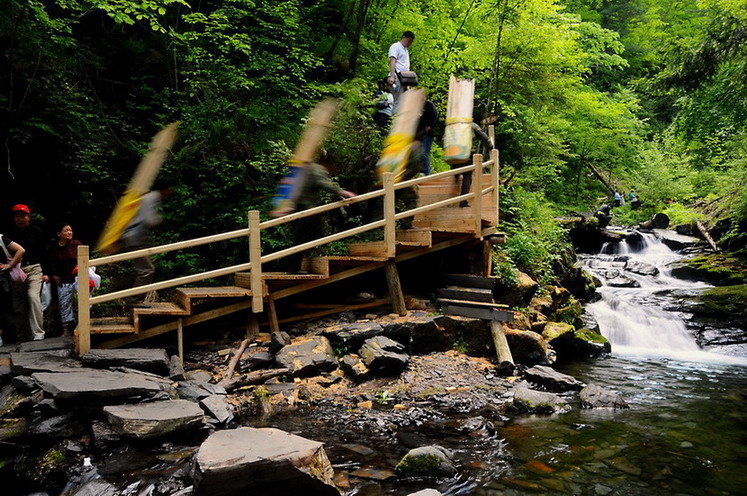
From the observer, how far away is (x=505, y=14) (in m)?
12.0

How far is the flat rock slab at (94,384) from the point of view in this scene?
16.0 ft

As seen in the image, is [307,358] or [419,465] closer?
[419,465]

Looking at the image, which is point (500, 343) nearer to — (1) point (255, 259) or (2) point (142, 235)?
(1) point (255, 259)

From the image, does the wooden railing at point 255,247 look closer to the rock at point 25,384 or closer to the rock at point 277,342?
the rock at point 277,342

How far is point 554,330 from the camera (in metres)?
10.0

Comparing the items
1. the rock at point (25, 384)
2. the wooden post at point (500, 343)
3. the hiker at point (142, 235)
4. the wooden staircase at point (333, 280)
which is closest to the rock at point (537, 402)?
the wooden post at point (500, 343)

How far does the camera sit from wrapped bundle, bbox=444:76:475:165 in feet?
31.4

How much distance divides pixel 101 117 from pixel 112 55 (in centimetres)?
245

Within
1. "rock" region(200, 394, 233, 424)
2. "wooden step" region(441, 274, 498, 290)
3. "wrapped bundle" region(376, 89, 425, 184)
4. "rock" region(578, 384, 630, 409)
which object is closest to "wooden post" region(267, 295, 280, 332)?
"rock" region(200, 394, 233, 424)

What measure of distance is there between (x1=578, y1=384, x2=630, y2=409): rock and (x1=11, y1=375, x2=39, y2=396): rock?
6772 millimetres

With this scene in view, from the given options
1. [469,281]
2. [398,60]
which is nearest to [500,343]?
[469,281]

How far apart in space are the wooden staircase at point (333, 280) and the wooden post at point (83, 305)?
165 millimetres

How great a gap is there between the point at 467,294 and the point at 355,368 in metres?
2.94

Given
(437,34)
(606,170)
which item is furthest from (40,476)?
(606,170)
